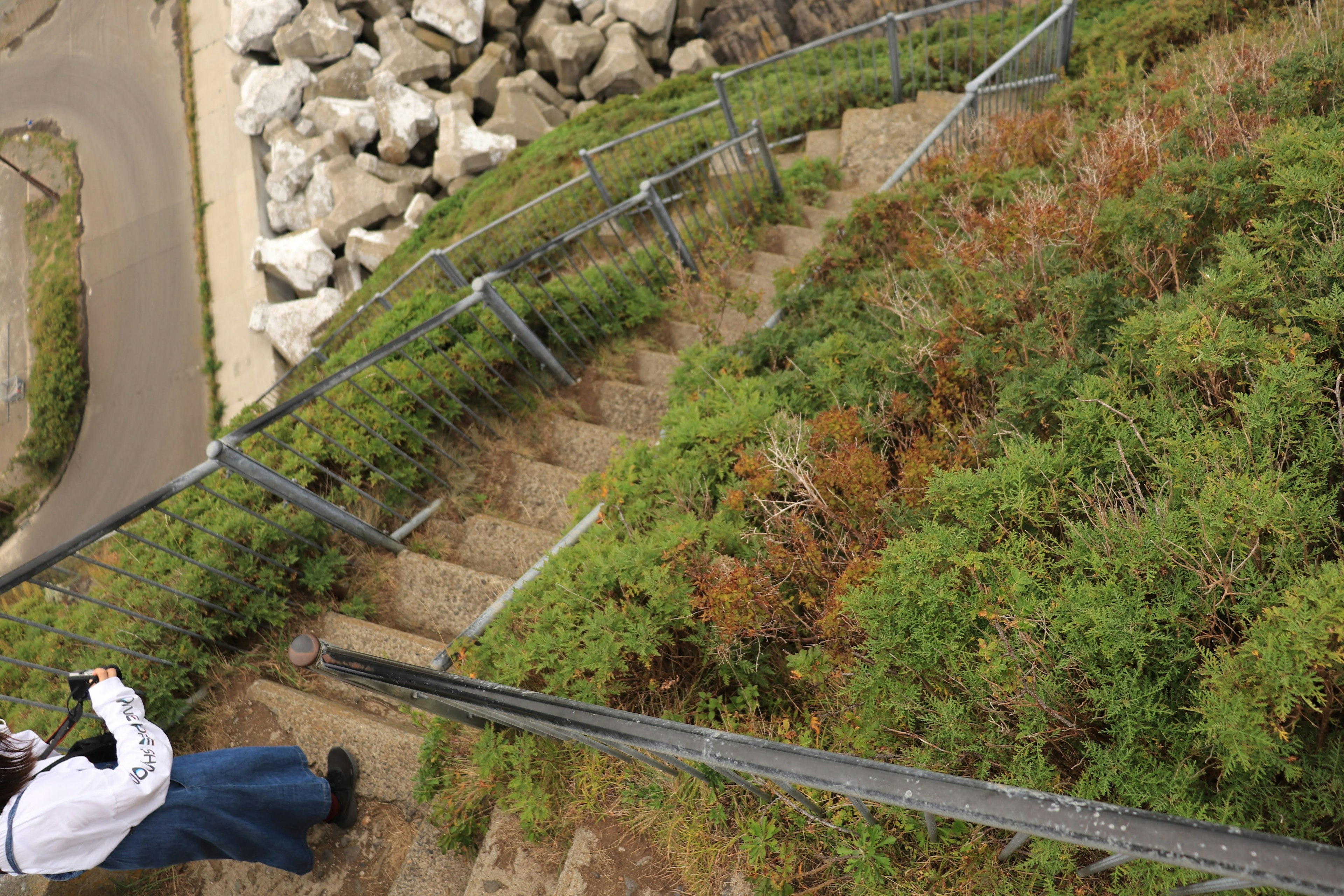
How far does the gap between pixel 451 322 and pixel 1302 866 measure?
5.71 m

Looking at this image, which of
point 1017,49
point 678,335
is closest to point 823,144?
point 1017,49

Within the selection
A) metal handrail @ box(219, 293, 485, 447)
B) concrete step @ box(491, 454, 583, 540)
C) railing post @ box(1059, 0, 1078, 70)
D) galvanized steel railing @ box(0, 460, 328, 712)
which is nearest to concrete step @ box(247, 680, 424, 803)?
galvanized steel railing @ box(0, 460, 328, 712)

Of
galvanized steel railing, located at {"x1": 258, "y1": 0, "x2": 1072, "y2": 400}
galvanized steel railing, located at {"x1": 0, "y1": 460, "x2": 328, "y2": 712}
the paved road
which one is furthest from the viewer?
the paved road

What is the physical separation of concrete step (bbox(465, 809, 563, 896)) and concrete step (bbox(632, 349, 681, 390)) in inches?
148

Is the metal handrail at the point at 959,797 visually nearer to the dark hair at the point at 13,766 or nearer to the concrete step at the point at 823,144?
the dark hair at the point at 13,766

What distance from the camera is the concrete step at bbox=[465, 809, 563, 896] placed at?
281 centimetres

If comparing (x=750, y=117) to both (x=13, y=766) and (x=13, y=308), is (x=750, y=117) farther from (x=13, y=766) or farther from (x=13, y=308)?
(x=13, y=308)

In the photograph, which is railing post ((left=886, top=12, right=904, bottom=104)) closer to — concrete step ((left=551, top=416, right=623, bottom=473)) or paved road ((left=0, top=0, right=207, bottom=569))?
concrete step ((left=551, top=416, right=623, bottom=473))

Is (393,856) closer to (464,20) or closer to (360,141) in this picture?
(360,141)

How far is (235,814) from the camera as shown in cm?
299

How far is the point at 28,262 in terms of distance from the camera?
14453 millimetres

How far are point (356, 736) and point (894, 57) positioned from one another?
31.2 ft

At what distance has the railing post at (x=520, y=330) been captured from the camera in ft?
15.8

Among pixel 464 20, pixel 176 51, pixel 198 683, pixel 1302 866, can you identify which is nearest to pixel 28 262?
pixel 176 51
